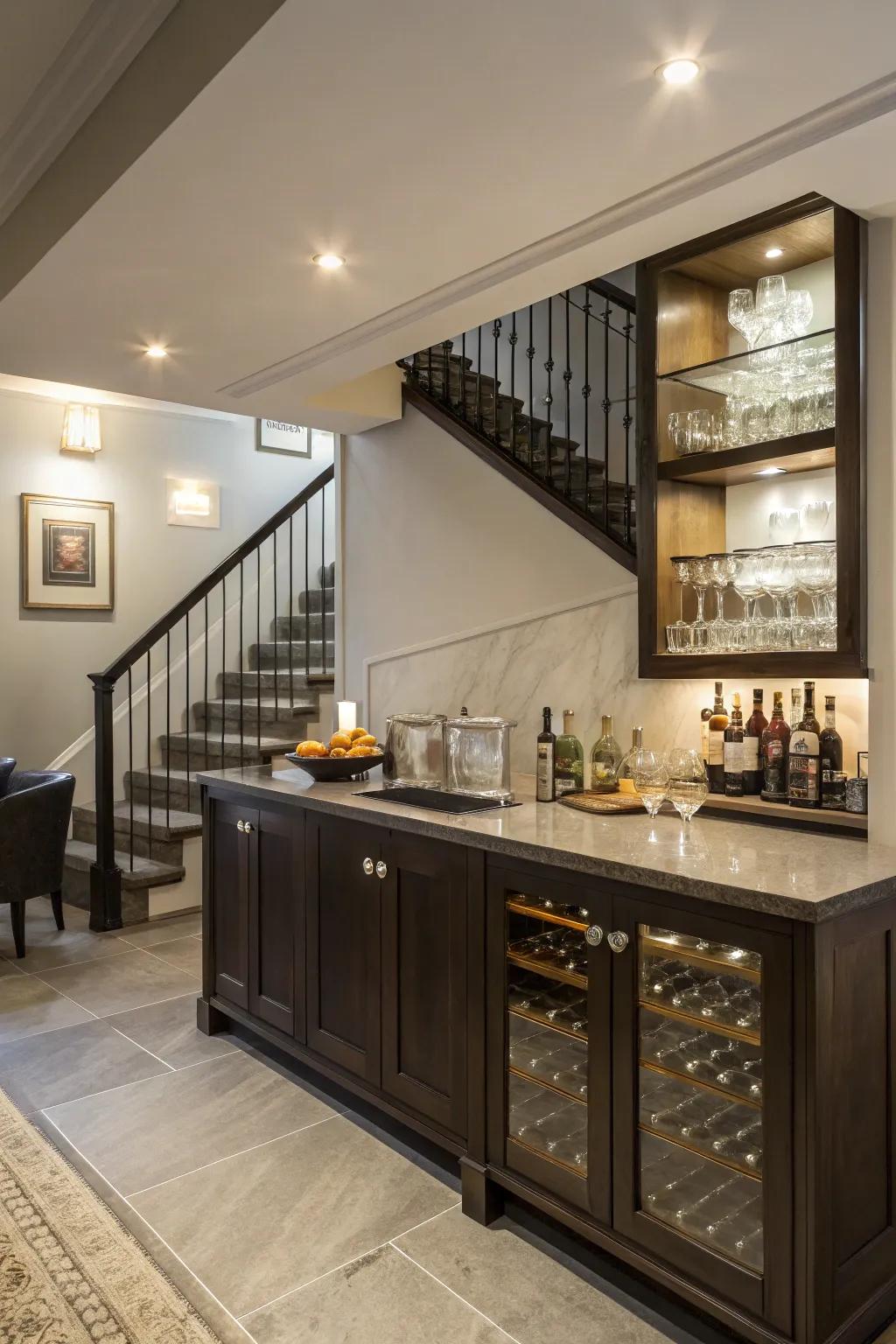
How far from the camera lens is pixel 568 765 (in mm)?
2990

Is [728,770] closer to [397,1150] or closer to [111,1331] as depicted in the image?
[397,1150]

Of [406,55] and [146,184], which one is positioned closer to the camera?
[406,55]

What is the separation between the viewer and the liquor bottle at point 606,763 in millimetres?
2947

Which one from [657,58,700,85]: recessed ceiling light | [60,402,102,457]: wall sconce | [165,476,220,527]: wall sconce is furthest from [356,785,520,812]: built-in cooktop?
[165,476,220,527]: wall sconce

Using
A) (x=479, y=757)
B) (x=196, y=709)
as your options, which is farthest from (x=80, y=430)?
(x=479, y=757)

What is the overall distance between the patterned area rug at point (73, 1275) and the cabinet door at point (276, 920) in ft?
2.54

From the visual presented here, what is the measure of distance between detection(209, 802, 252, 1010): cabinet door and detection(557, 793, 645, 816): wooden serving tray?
112 centimetres

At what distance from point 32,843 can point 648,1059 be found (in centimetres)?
338

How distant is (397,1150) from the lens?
8.74 feet

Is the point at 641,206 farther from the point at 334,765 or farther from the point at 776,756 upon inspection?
the point at 334,765

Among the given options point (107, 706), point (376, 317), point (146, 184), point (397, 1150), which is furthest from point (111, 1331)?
point (107, 706)

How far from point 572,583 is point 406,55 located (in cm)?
204

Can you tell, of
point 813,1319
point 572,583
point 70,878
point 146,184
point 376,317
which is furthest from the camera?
point 70,878

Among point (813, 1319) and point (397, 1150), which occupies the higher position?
point (813, 1319)
